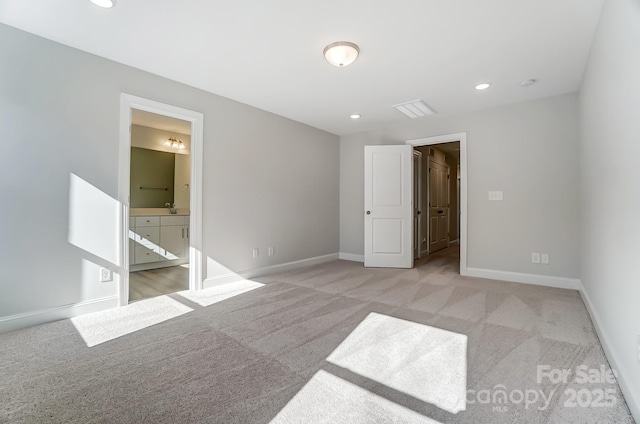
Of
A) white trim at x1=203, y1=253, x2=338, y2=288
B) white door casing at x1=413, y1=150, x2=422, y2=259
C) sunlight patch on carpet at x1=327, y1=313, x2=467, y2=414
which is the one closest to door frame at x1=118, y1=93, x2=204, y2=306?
white trim at x1=203, y1=253, x2=338, y2=288

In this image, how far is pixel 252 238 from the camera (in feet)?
13.8

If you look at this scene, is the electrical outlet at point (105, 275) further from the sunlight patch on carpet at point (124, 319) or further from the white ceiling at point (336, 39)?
the white ceiling at point (336, 39)

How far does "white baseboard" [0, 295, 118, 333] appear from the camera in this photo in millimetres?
2381

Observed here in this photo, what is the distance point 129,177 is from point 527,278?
201 inches

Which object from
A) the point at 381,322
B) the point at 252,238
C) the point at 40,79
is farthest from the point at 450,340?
the point at 40,79

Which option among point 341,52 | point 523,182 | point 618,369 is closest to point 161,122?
point 341,52

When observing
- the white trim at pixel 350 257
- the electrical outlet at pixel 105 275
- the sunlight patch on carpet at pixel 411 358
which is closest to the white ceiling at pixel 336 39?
the electrical outlet at pixel 105 275

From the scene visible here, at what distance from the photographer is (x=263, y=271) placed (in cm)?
436

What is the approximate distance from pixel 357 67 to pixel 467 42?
1.04 meters

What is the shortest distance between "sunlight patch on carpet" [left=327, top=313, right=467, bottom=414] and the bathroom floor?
8.35 ft

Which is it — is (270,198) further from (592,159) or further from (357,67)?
(592,159)

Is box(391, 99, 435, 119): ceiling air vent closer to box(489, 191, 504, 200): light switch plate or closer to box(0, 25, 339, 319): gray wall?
box(489, 191, 504, 200): light switch plate

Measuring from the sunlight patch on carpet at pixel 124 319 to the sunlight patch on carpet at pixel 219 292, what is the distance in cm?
20

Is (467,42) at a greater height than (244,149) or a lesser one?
greater
